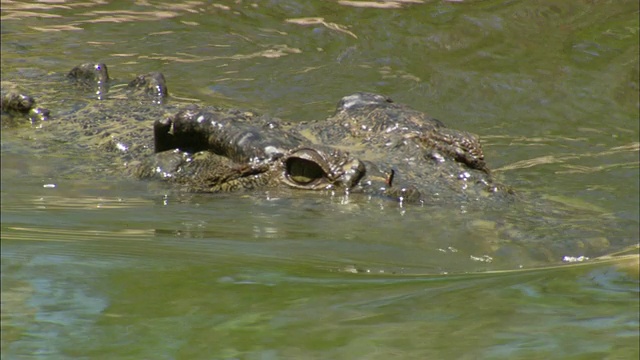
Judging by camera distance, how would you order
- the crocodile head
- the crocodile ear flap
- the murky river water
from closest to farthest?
the murky river water, the crocodile head, the crocodile ear flap

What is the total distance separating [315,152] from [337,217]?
638 mm

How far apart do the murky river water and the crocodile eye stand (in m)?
0.14

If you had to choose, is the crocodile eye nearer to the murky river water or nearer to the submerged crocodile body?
the submerged crocodile body

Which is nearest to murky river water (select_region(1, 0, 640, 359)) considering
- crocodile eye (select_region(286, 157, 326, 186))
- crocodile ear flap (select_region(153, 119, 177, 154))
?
crocodile eye (select_region(286, 157, 326, 186))

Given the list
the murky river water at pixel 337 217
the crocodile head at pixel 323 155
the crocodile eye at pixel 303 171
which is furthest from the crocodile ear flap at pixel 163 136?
the crocodile eye at pixel 303 171

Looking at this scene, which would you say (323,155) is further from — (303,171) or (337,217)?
(337,217)

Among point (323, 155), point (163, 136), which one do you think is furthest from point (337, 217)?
point (163, 136)

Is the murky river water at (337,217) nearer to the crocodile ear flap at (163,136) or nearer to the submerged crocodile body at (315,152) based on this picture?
the submerged crocodile body at (315,152)

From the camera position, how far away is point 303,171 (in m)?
5.11

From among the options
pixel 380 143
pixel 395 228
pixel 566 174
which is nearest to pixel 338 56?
pixel 380 143

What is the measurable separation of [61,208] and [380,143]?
1.76 metres

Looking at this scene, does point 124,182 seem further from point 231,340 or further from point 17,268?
point 231,340

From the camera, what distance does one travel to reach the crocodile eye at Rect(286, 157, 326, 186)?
5.07m

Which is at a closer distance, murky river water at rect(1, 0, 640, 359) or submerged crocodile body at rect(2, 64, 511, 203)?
murky river water at rect(1, 0, 640, 359)
